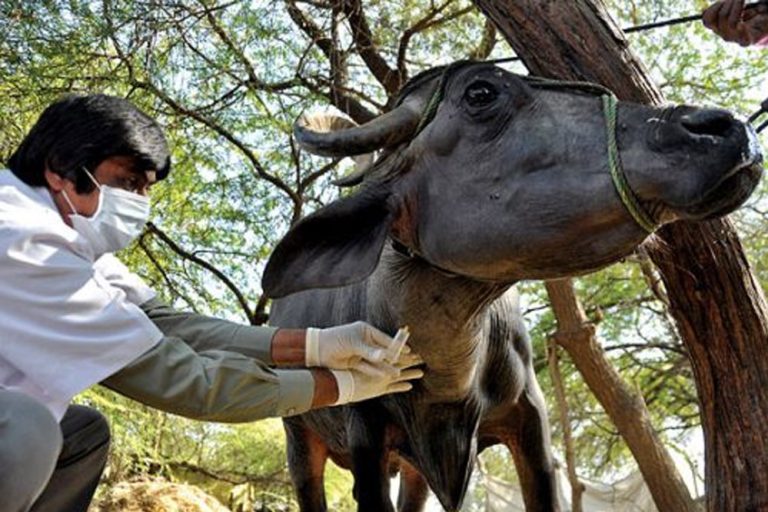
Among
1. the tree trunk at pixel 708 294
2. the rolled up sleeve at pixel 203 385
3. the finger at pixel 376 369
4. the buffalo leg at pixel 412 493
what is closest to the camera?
the rolled up sleeve at pixel 203 385

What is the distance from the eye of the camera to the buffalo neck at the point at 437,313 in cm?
395

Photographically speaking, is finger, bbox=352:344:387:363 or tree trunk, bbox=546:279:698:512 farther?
tree trunk, bbox=546:279:698:512

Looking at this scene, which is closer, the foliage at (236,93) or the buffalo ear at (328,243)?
the buffalo ear at (328,243)

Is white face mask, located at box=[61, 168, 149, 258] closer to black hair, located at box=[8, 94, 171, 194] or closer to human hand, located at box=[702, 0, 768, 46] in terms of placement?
black hair, located at box=[8, 94, 171, 194]

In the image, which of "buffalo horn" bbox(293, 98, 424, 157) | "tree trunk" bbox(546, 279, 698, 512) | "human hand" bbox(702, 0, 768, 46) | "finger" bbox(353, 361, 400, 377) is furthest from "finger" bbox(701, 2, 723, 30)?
"tree trunk" bbox(546, 279, 698, 512)

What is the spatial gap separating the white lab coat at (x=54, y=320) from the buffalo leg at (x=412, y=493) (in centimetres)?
323

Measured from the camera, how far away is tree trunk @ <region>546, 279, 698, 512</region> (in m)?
8.12

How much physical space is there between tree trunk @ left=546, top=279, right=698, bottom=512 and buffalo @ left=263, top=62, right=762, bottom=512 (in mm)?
3503

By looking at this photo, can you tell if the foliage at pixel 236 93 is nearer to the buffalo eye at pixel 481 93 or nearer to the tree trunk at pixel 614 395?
the tree trunk at pixel 614 395

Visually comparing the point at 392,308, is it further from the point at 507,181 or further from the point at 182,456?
the point at 182,456

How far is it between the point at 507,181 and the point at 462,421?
4.46 feet

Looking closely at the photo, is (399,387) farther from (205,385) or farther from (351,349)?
(205,385)

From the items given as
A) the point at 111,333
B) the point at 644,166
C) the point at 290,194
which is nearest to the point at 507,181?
the point at 644,166

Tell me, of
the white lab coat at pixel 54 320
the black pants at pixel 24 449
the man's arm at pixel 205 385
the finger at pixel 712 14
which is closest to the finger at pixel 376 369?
the man's arm at pixel 205 385
